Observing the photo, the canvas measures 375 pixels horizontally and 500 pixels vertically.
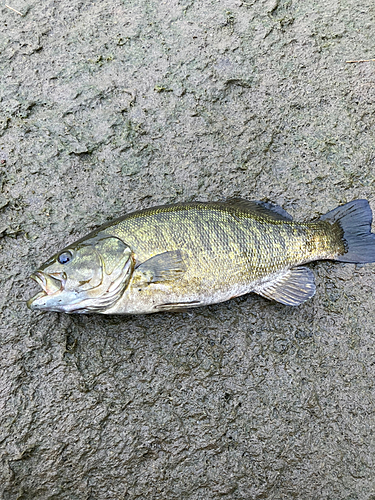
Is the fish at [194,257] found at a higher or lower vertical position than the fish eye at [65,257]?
lower

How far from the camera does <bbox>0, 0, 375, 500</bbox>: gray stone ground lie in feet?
9.98

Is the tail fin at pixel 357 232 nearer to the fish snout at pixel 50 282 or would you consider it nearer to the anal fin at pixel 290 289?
the anal fin at pixel 290 289

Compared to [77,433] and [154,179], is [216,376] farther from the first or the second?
[154,179]

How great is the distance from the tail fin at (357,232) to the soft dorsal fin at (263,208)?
1.27 ft

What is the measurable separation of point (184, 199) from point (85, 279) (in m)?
1.16

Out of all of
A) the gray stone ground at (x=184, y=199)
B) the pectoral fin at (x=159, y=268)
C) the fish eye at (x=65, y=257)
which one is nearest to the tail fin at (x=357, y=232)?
the gray stone ground at (x=184, y=199)

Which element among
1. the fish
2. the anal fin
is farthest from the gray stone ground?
the fish

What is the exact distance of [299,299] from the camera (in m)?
3.23

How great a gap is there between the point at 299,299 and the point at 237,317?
1.64 ft

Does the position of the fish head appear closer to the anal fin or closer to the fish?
the fish

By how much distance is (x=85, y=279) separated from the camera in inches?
112

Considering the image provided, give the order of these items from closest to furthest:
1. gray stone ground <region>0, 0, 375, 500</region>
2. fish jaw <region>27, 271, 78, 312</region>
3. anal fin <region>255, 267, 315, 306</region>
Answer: fish jaw <region>27, 271, 78, 312</region> → gray stone ground <region>0, 0, 375, 500</region> → anal fin <region>255, 267, 315, 306</region>

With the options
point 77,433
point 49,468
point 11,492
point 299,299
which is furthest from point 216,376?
point 11,492

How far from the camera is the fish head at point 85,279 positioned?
282 centimetres
